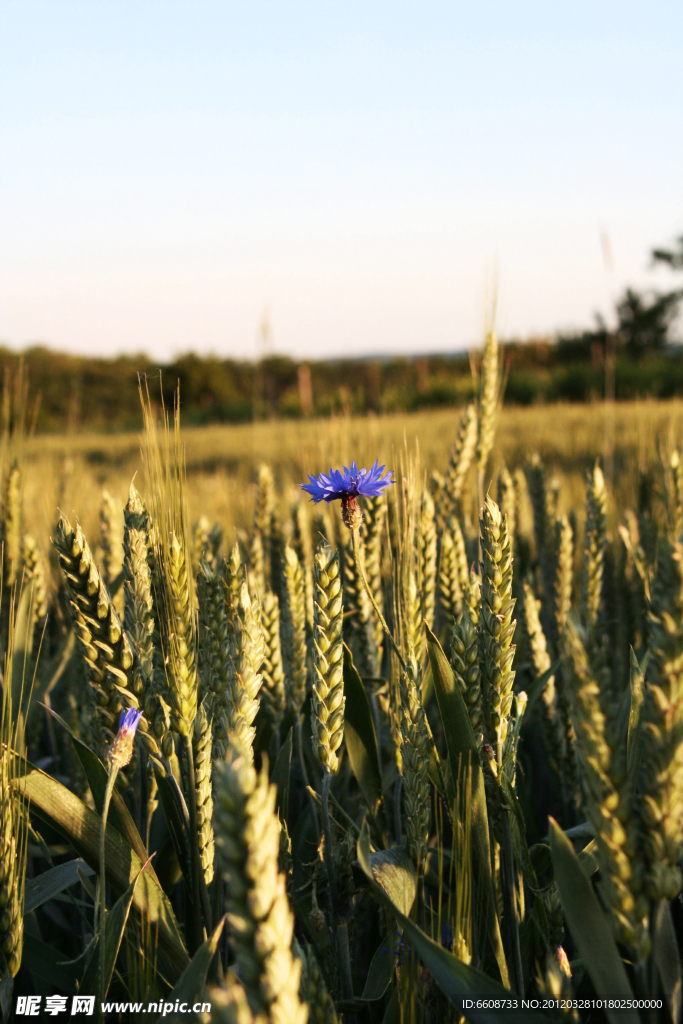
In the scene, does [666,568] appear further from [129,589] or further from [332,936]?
[332,936]

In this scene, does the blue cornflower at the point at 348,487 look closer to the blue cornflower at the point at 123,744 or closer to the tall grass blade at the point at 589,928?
the blue cornflower at the point at 123,744

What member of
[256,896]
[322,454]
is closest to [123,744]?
[256,896]

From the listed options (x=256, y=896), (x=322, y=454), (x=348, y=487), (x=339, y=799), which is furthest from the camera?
(x=322, y=454)

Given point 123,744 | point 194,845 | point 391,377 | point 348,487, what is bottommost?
point 194,845

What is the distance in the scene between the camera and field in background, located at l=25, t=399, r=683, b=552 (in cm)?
264

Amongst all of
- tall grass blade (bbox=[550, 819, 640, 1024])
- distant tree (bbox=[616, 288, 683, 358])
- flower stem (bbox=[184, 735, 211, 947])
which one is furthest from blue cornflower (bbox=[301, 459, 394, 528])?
distant tree (bbox=[616, 288, 683, 358])

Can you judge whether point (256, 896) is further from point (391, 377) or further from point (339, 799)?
point (391, 377)

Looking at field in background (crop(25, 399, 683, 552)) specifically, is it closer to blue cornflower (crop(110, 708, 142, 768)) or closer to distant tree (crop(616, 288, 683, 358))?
blue cornflower (crop(110, 708, 142, 768))

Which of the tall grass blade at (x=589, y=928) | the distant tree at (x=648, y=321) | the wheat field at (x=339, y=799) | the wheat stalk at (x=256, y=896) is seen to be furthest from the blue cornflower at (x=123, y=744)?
the distant tree at (x=648, y=321)

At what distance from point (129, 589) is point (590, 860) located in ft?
2.49

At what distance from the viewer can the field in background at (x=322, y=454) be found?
2.64 m

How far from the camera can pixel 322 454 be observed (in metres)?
2.37

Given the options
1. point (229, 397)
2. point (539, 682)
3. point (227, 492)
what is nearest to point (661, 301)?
point (229, 397)

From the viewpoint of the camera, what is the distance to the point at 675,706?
1.91 ft
